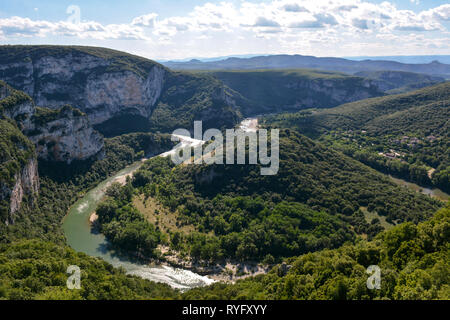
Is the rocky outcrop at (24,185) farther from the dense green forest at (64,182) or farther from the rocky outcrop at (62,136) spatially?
the rocky outcrop at (62,136)

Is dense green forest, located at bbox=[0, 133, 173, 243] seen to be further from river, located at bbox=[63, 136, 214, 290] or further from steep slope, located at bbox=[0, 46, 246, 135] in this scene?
steep slope, located at bbox=[0, 46, 246, 135]

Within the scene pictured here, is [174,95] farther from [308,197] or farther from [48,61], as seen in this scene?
[308,197]

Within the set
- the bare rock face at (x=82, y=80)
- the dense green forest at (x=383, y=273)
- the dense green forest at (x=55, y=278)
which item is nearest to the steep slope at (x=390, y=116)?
the bare rock face at (x=82, y=80)

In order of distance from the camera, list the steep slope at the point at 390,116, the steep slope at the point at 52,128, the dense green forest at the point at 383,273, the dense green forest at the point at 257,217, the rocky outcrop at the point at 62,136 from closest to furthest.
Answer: the dense green forest at the point at 383,273, the dense green forest at the point at 257,217, the steep slope at the point at 52,128, the rocky outcrop at the point at 62,136, the steep slope at the point at 390,116

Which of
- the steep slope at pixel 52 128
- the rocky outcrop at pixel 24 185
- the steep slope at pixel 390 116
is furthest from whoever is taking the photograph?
the steep slope at pixel 390 116

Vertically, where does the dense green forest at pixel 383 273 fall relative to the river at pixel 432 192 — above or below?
above

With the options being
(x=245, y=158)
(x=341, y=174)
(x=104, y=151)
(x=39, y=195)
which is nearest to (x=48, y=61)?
(x=104, y=151)

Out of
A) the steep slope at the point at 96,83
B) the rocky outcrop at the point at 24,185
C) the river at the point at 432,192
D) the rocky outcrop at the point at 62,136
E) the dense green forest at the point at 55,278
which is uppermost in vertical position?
the steep slope at the point at 96,83
